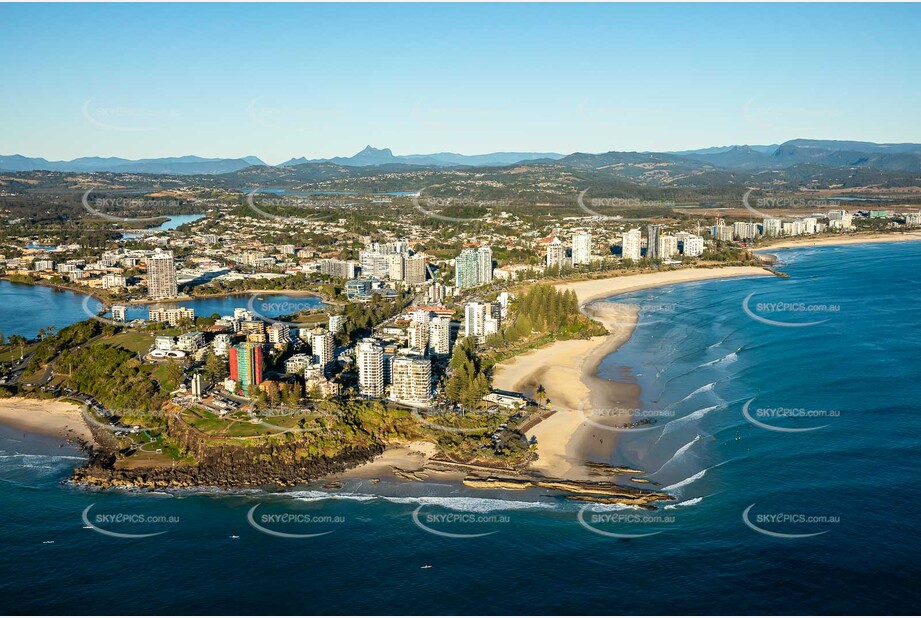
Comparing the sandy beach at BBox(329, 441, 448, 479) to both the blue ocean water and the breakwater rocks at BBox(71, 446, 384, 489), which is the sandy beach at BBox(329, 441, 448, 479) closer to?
the breakwater rocks at BBox(71, 446, 384, 489)

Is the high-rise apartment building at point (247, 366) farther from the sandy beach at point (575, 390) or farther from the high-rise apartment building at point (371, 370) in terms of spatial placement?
the sandy beach at point (575, 390)

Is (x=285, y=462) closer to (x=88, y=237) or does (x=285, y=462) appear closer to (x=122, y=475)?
(x=122, y=475)

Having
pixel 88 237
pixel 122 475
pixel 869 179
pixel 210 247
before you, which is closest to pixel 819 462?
pixel 122 475

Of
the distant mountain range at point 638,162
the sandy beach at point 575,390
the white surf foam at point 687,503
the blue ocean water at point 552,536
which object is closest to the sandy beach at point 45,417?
the blue ocean water at point 552,536

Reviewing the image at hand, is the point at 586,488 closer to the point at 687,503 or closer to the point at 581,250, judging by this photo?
the point at 687,503

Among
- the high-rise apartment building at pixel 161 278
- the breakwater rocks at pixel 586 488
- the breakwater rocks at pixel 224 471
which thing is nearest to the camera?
the breakwater rocks at pixel 586 488

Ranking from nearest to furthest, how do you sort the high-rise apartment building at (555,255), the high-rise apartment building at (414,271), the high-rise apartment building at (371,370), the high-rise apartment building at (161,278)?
the high-rise apartment building at (371,370) < the high-rise apartment building at (161,278) < the high-rise apartment building at (414,271) < the high-rise apartment building at (555,255)
